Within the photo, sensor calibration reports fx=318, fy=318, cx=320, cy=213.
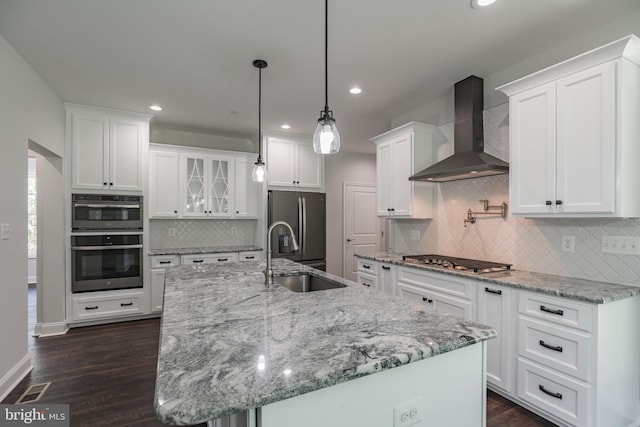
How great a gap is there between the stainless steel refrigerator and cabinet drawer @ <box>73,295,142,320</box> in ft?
6.10

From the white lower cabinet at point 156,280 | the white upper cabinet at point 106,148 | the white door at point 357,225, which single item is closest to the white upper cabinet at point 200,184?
the white upper cabinet at point 106,148

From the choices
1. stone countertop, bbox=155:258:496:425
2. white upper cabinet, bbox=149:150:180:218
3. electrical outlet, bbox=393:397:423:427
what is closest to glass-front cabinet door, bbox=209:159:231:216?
white upper cabinet, bbox=149:150:180:218

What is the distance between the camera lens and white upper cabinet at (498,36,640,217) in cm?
189

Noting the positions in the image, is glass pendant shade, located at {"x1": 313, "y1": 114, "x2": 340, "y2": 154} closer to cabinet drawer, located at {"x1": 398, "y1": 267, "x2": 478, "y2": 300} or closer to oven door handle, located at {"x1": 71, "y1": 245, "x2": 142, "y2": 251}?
cabinet drawer, located at {"x1": 398, "y1": 267, "x2": 478, "y2": 300}

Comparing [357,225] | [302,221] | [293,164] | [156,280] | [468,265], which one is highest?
[293,164]

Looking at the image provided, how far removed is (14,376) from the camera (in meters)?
2.50

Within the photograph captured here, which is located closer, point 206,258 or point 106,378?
point 106,378

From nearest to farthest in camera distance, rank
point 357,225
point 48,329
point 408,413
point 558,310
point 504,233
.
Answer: point 408,413 → point 558,310 → point 504,233 → point 48,329 → point 357,225

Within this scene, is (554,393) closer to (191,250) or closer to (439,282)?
(439,282)

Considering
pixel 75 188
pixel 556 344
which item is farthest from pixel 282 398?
pixel 75 188

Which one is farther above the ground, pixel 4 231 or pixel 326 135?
pixel 326 135

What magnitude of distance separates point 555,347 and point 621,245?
2.72 feet

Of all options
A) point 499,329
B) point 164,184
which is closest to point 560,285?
point 499,329

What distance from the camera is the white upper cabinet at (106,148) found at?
12.2 ft
